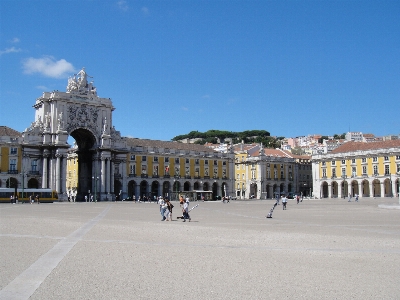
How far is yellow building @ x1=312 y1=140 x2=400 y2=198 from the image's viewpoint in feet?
301

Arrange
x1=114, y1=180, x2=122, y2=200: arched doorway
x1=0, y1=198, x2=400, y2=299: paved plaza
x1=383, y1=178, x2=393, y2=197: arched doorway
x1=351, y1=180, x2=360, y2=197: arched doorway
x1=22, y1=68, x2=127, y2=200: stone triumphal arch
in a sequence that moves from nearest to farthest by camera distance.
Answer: x1=0, y1=198, x2=400, y2=299: paved plaza, x1=22, y1=68, x2=127, y2=200: stone triumphal arch, x1=114, y1=180, x2=122, y2=200: arched doorway, x1=383, y1=178, x2=393, y2=197: arched doorway, x1=351, y1=180, x2=360, y2=197: arched doorway

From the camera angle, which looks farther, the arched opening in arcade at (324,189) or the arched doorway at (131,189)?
the arched opening in arcade at (324,189)

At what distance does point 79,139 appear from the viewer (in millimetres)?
85312

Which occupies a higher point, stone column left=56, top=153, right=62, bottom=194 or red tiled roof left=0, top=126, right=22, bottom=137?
red tiled roof left=0, top=126, right=22, bottom=137

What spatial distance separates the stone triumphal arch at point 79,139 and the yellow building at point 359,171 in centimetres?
4175

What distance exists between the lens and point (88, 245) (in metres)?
13.8

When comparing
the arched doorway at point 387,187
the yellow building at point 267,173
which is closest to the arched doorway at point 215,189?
the yellow building at point 267,173

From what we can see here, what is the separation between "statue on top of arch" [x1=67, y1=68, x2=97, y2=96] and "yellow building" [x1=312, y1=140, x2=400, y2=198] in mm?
47896

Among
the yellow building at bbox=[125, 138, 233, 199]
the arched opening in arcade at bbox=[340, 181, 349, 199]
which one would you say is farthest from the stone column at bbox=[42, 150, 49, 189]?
the arched opening in arcade at bbox=[340, 181, 349, 199]

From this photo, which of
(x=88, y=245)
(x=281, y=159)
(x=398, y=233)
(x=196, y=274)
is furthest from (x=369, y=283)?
(x=281, y=159)

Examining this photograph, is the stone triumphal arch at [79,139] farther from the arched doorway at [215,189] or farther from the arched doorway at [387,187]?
the arched doorway at [387,187]

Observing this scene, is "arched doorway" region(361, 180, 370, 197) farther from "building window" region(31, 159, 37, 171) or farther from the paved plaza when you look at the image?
the paved plaza

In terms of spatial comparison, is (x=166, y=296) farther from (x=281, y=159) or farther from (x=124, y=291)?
(x=281, y=159)

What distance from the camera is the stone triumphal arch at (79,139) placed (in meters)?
75.0
